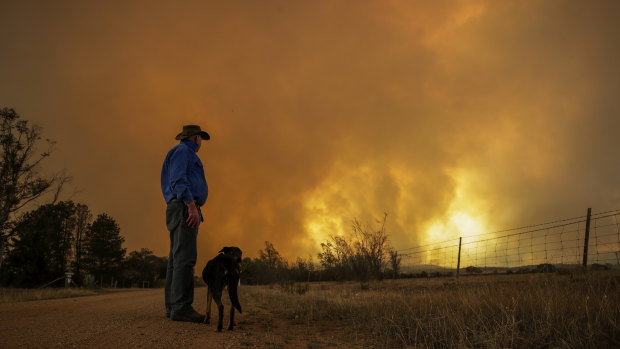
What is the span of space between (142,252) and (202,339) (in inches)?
2526

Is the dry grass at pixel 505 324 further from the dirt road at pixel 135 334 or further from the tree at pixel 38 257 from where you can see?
the tree at pixel 38 257

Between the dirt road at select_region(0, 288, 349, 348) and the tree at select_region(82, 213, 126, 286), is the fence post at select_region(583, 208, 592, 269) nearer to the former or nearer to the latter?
the dirt road at select_region(0, 288, 349, 348)

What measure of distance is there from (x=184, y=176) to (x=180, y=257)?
100cm

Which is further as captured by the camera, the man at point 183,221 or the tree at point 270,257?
the tree at point 270,257

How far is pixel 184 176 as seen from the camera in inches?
168

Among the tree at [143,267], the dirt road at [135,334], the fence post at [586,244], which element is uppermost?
the fence post at [586,244]

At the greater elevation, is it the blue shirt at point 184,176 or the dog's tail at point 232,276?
the blue shirt at point 184,176

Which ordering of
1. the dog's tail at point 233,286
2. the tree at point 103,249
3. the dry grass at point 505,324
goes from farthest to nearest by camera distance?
the tree at point 103,249, the dog's tail at point 233,286, the dry grass at point 505,324

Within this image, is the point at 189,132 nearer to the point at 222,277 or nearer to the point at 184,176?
the point at 184,176

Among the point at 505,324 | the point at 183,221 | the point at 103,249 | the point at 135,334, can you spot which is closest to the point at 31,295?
the point at 183,221

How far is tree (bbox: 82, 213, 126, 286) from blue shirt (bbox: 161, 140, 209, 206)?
44.9 m

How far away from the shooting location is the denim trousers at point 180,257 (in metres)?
4.20

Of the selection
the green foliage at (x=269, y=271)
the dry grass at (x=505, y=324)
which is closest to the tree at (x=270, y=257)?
the green foliage at (x=269, y=271)

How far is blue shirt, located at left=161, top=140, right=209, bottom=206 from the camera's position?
4.23 meters
